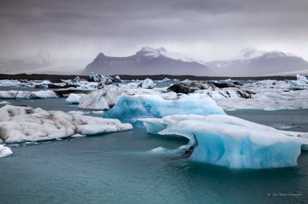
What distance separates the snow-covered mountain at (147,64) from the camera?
149 meters

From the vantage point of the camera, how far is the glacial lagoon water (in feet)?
23.6

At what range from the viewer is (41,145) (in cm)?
1182

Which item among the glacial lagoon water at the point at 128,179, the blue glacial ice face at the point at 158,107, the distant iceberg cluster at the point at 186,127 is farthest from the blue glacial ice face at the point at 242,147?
Result: the blue glacial ice face at the point at 158,107

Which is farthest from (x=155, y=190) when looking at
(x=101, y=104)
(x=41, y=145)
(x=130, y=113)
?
(x=101, y=104)

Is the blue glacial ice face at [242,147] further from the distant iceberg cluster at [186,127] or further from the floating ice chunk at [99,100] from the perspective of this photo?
the floating ice chunk at [99,100]

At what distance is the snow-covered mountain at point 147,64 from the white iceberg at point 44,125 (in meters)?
120

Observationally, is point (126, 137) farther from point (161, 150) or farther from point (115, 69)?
point (115, 69)

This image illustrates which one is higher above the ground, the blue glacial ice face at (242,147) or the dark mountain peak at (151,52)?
the dark mountain peak at (151,52)

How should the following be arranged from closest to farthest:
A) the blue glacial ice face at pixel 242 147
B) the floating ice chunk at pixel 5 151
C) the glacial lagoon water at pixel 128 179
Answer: the glacial lagoon water at pixel 128 179 < the blue glacial ice face at pixel 242 147 < the floating ice chunk at pixel 5 151

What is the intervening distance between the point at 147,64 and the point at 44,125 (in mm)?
140441

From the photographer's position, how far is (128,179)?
8.37 m

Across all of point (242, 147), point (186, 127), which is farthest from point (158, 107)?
point (242, 147)

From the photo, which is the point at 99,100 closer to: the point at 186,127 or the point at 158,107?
the point at 158,107

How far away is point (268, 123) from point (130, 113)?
18.6ft
